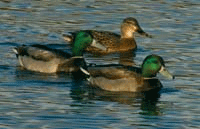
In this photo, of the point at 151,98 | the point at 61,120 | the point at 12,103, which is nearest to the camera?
the point at 61,120

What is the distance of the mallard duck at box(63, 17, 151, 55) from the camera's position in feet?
78.7

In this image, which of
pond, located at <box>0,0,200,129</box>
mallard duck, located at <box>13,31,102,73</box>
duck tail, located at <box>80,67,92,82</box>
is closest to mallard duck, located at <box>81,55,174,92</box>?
pond, located at <box>0,0,200,129</box>

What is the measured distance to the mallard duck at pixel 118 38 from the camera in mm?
24000

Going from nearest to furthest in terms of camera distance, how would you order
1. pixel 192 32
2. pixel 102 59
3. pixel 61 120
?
pixel 61 120 < pixel 102 59 < pixel 192 32

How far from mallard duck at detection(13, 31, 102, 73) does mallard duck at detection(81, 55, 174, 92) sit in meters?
1.59

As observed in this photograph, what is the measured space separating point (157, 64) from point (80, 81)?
1.87 metres

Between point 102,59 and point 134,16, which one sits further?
point 134,16

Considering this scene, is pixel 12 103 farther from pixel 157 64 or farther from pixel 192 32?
Answer: pixel 192 32

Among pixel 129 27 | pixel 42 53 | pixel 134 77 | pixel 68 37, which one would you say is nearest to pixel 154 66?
pixel 134 77

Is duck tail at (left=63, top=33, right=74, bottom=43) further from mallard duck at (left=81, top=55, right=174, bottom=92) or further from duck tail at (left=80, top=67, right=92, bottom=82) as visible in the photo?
mallard duck at (left=81, top=55, right=174, bottom=92)

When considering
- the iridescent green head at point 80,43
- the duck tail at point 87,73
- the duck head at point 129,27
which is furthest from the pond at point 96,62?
the iridescent green head at point 80,43

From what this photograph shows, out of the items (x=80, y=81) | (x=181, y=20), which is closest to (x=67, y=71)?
(x=80, y=81)

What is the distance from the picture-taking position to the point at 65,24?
2611 cm

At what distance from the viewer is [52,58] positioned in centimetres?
2128
